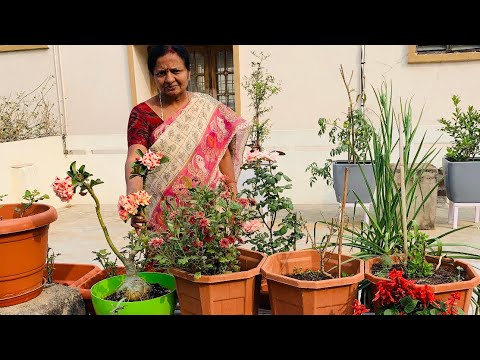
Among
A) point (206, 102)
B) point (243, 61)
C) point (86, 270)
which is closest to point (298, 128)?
point (243, 61)

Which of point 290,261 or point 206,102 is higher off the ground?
point 206,102

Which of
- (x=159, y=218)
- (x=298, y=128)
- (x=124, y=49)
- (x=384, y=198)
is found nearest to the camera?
(x=384, y=198)

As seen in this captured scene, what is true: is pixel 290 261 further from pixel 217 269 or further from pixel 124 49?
pixel 124 49

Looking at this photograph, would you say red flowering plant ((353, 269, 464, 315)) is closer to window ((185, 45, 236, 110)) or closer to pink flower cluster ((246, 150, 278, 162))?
pink flower cluster ((246, 150, 278, 162))

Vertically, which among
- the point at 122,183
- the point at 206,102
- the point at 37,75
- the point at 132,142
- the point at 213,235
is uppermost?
the point at 37,75

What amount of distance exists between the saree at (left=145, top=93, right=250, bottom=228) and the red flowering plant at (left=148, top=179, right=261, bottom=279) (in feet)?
1.41

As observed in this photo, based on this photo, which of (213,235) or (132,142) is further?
(132,142)

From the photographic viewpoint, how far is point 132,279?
4.76ft

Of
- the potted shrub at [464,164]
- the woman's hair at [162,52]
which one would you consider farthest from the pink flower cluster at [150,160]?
the potted shrub at [464,164]

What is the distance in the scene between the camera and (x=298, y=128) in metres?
6.48

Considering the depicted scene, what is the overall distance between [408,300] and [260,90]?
5.23 meters

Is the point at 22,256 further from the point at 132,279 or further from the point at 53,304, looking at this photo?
the point at 132,279
